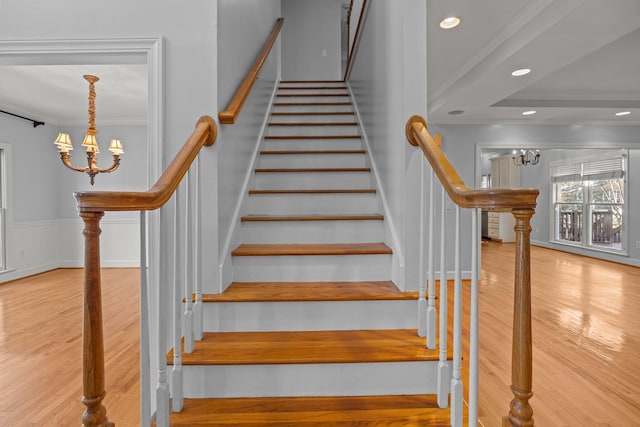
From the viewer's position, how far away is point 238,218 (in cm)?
206

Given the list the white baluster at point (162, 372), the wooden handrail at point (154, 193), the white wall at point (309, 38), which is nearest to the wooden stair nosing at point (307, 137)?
the wooden handrail at point (154, 193)

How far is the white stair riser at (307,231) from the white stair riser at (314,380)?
88 centimetres

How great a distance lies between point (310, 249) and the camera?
195cm

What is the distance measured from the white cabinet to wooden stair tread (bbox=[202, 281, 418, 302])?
817cm

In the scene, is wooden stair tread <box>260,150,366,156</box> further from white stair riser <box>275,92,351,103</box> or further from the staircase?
white stair riser <box>275,92,351,103</box>

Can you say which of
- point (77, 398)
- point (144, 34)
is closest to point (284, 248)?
point (144, 34)

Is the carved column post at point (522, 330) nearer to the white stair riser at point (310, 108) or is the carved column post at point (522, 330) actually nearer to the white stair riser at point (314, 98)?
the white stair riser at point (310, 108)

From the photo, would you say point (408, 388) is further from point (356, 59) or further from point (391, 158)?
point (356, 59)

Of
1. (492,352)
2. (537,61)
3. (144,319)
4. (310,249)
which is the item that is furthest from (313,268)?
(537,61)

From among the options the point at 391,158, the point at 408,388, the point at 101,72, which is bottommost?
the point at 408,388

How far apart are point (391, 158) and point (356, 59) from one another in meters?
2.31

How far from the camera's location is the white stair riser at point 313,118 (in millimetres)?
3543

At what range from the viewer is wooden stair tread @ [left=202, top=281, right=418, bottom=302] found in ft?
5.35

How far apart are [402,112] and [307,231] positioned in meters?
0.91
